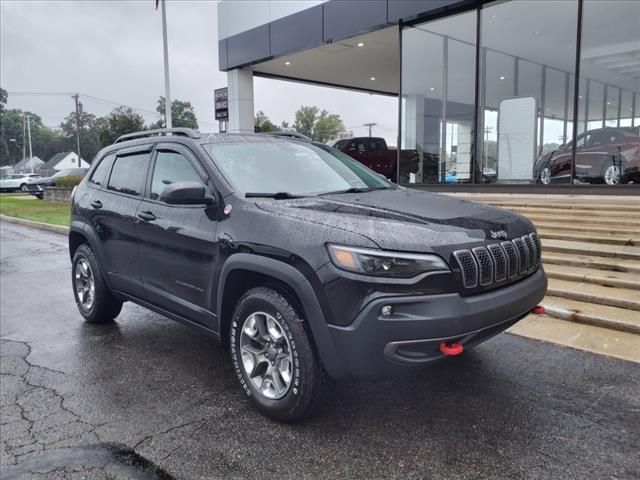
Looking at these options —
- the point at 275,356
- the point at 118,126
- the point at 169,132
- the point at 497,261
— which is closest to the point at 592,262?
the point at 497,261

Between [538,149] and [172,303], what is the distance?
29.5 ft

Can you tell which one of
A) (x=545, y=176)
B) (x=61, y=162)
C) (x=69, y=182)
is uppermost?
(x=61, y=162)

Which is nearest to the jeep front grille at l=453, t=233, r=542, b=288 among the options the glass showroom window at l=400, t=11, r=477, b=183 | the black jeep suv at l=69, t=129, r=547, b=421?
the black jeep suv at l=69, t=129, r=547, b=421

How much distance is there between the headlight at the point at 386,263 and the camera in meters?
2.64

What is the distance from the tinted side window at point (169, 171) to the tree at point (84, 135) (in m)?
104

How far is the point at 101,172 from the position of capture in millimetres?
5188

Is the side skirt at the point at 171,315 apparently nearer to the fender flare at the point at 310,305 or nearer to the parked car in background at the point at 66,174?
the fender flare at the point at 310,305

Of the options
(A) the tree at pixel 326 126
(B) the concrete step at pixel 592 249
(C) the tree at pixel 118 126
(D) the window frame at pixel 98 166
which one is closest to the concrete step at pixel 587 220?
(B) the concrete step at pixel 592 249

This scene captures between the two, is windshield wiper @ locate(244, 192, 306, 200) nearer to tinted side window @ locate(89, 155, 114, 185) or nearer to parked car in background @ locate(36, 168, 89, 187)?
tinted side window @ locate(89, 155, 114, 185)

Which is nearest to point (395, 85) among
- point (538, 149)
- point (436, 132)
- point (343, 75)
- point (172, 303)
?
point (343, 75)

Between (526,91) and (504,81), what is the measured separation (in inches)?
22.3

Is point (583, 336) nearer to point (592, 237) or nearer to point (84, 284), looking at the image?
point (592, 237)

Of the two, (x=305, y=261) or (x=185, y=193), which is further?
(x=185, y=193)

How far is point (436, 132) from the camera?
12.2 meters
